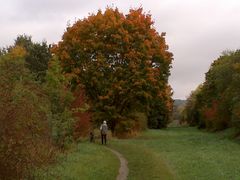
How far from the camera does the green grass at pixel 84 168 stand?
18891 millimetres

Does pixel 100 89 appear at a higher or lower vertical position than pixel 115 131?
higher

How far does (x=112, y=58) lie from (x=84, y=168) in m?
32.9

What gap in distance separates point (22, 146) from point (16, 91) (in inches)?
96.0

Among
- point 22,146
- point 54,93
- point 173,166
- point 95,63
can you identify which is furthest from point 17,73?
point 95,63

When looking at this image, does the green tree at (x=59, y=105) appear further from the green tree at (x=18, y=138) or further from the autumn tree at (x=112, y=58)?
the autumn tree at (x=112, y=58)

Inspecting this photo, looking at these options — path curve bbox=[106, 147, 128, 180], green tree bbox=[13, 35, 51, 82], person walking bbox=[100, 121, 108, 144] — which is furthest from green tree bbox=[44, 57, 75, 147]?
green tree bbox=[13, 35, 51, 82]

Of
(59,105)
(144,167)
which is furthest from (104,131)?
(144,167)

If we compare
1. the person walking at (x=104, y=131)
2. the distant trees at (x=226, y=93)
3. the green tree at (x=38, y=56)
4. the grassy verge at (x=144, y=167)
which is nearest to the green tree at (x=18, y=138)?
the grassy verge at (x=144, y=167)

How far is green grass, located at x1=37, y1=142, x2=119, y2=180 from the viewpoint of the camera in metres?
18.9

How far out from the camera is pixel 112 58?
55062 mm

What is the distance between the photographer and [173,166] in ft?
86.6

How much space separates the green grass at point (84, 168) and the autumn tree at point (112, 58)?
23.7m

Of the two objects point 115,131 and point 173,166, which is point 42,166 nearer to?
point 173,166

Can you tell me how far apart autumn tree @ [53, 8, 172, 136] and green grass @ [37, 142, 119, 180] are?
2367 cm
